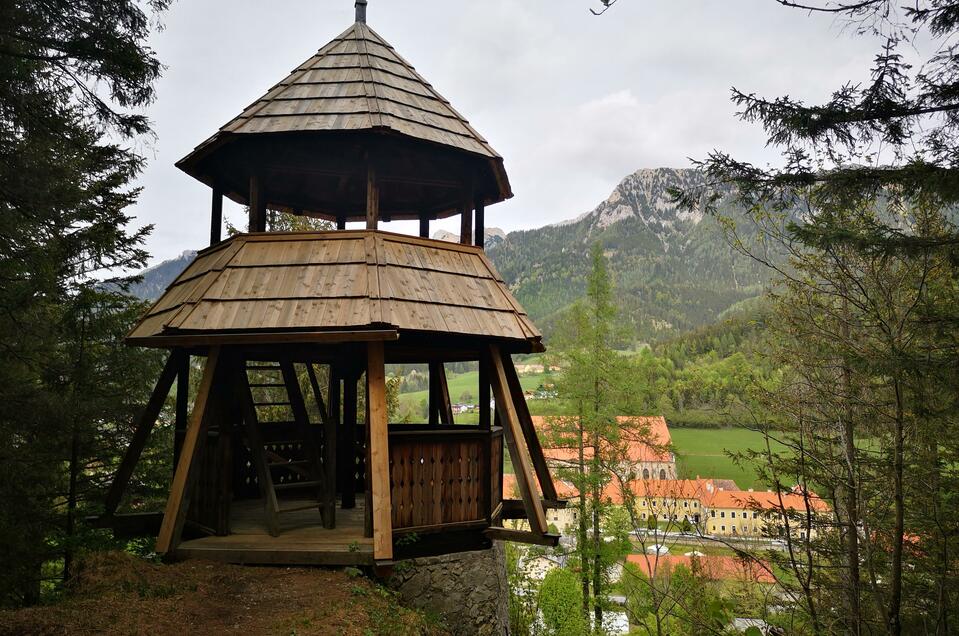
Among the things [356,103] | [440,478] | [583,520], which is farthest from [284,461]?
[583,520]

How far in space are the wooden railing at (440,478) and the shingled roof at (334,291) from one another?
1233mm

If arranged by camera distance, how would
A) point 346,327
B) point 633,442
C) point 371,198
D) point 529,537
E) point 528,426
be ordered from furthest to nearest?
point 633,442 → point 528,426 → point 371,198 → point 529,537 → point 346,327

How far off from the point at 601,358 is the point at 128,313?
1418cm

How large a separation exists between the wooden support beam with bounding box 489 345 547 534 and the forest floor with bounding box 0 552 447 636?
60.9 inches

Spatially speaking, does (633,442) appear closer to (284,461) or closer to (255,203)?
(284,461)

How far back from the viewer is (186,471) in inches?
252

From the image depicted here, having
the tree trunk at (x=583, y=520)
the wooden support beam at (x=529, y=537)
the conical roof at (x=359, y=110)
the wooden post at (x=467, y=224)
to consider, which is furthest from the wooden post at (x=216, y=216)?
the tree trunk at (x=583, y=520)

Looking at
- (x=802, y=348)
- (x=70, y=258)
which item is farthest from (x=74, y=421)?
(x=802, y=348)

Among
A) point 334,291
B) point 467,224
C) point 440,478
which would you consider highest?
point 467,224

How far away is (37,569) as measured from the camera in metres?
10.6

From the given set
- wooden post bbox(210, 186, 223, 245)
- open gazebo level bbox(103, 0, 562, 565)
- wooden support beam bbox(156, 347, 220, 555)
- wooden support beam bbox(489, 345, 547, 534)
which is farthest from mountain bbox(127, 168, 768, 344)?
wooden support beam bbox(156, 347, 220, 555)

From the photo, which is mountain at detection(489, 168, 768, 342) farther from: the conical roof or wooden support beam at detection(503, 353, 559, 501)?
the conical roof

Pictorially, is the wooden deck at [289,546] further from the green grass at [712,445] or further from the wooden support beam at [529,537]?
the green grass at [712,445]

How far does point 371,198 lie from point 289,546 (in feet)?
13.0
